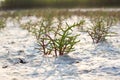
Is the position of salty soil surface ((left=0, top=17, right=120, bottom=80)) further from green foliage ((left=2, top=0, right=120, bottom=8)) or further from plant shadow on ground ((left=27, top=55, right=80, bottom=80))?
green foliage ((left=2, top=0, right=120, bottom=8))

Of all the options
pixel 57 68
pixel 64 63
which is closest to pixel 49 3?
pixel 64 63

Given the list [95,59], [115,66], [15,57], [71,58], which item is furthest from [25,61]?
[115,66]

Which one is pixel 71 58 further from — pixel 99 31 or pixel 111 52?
pixel 99 31

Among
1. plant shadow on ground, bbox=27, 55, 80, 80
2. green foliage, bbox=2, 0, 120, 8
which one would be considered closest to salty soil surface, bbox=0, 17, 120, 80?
plant shadow on ground, bbox=27, 55, 80, 80

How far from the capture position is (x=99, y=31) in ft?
18.3

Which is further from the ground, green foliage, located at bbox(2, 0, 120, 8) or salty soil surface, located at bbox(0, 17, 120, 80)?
green foliage, located at bbox(2, 0, 120, 8)

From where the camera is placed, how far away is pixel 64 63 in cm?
410

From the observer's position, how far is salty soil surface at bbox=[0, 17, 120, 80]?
354cm

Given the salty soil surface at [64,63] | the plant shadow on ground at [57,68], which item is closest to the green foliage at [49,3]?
the salty soil surface at [64,63]

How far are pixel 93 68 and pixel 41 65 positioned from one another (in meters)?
0.63

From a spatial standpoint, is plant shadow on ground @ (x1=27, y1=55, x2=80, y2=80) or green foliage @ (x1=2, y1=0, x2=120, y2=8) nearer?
Answer: plant shadow on ground @ (x1=27, y1=55, x2=80, y2=80)

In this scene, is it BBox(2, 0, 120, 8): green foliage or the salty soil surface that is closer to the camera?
the salty soil surface

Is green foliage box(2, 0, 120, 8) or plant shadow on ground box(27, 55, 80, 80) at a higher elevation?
green foliage box(2, 0, 120, 8)

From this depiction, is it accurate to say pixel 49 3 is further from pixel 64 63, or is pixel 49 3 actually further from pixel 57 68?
pixel 57 68
